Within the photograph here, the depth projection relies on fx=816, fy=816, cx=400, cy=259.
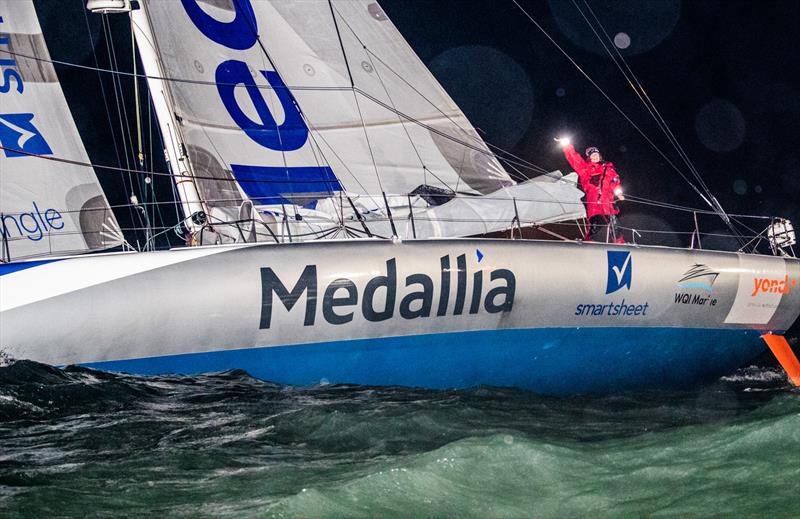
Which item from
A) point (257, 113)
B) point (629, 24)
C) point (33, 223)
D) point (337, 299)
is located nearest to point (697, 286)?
point (337, 299)

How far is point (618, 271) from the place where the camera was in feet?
18.5

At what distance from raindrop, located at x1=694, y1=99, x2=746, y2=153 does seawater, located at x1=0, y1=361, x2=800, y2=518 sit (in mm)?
10581

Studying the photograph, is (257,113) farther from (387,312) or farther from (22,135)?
(387,312)

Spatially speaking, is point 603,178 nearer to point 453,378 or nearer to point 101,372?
point 453,378

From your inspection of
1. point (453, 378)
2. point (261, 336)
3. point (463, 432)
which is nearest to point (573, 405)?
point (453, 378)

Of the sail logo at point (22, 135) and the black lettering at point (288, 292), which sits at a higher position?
the sail logo at point (22, 135)

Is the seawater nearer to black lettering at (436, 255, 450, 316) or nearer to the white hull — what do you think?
the white hull

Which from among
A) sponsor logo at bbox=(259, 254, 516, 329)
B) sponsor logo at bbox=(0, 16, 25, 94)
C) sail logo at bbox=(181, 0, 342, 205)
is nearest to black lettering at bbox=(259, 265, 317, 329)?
sponsor logo at bbox=(259, 254, 516, 329)

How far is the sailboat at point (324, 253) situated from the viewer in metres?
4.62

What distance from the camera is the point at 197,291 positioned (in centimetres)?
462

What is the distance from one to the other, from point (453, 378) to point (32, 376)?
8.12 feet

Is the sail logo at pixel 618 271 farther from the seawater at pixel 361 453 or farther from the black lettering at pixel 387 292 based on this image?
the black lettering at pixel 387 292

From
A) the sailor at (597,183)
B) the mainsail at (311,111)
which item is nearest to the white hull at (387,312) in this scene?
the sailor at (597,183)

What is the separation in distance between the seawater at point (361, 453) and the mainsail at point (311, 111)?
2383 mm
